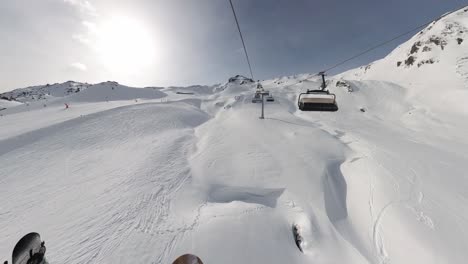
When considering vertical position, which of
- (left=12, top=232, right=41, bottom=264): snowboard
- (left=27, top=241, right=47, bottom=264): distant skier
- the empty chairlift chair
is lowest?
(left=27, top=241, right=47, bottom=264): distant skier

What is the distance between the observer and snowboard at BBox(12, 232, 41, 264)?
3119 millimetres

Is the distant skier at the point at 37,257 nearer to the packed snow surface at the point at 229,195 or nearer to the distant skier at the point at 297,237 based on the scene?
the packed snow surface at the point at 229,195

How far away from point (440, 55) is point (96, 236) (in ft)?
219

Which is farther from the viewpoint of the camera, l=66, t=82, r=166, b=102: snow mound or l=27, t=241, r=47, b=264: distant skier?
l=66, t=82, r=166, b=102: snow mound

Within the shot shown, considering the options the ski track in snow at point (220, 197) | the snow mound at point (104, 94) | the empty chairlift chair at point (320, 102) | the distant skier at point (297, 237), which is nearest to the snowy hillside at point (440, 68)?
the ski track in snow at point (220, 197)

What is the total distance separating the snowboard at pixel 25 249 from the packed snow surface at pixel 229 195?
3390mm

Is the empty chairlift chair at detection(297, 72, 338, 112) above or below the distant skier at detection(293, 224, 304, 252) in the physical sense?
above

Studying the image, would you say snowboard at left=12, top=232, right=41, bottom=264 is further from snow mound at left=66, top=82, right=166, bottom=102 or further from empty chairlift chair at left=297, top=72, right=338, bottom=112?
snow mound at left=66, top=82, right=166, bottom=102

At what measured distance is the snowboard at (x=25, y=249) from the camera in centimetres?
312

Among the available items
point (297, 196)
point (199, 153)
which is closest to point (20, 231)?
point (199, 153)

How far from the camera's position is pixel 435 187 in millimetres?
11289

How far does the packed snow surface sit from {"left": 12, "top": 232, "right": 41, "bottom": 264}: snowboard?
339 cm

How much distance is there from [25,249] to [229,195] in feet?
24.9

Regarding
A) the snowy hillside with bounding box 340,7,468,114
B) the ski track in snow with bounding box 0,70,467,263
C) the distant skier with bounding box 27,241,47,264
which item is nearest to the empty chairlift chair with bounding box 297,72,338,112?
the ski track in snow with bounding box 0,70,467,263
